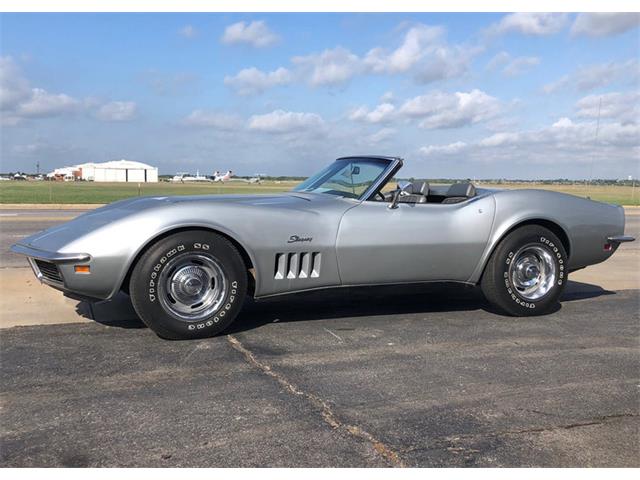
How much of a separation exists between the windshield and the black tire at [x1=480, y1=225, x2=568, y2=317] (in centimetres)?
128

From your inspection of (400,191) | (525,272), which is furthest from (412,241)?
(525,272)

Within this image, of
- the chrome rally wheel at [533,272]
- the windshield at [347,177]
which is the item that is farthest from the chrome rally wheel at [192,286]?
the chrome rally wheel at [533,272]

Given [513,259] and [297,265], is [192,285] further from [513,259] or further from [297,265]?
[513,259]

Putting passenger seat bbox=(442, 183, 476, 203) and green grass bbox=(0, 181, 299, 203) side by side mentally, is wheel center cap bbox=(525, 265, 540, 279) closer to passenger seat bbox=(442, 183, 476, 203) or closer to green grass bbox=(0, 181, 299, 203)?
passenger seat bbox=(442, 183, 476, 203)

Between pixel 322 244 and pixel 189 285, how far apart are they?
106 cm

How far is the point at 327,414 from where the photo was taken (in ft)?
10.5

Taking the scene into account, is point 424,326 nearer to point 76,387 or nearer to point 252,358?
point 252,358

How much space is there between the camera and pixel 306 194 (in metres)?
5.50

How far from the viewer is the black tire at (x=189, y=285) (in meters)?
4.34

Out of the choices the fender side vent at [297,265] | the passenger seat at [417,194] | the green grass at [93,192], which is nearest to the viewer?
the fender side vent at [297,265]

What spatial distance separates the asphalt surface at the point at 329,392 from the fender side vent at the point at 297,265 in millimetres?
299

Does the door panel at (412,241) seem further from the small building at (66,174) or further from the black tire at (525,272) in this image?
the small building at (66,174)

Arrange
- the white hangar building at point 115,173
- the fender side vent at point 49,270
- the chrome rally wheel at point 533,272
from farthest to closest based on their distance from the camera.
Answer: the white hangar building at point 115,173, the chrome rally wheel at point 533,272, the fender side vent at point 49,270
